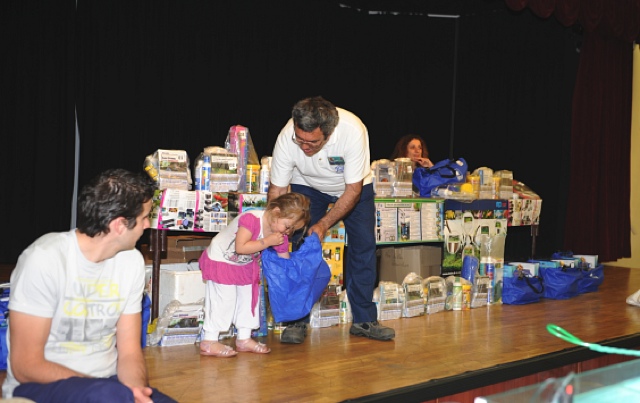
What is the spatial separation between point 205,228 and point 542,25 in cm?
625

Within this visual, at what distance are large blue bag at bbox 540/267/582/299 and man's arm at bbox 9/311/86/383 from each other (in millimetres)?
4892

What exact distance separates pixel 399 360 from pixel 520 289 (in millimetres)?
2236

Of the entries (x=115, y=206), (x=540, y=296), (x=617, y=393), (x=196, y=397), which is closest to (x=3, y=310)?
(x=196, y=397)

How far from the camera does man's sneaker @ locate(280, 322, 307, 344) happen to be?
420 centimetres

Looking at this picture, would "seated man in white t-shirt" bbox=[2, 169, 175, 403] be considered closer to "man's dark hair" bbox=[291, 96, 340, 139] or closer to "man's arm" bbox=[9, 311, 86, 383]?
"man's arm" bbox=[9, 311, 86, 383]

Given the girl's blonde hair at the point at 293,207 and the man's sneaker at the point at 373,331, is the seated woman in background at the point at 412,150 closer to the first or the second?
the man's sneaker at the point at 373,331

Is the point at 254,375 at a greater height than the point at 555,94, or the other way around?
the point at 555,94

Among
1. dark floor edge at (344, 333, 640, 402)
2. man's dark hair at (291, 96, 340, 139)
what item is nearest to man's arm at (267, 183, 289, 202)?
man's dark hair at (291, 96, 340, 139)

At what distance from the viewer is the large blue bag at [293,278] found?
3.96 m

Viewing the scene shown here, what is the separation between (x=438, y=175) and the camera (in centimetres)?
587

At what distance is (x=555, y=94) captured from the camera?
9086 millimetres

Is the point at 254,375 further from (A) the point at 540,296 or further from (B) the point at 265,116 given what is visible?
(B) the point at 265,116

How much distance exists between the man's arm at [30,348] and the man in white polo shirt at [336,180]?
6.44 ft

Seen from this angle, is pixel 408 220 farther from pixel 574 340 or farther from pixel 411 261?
pixel 574 340
